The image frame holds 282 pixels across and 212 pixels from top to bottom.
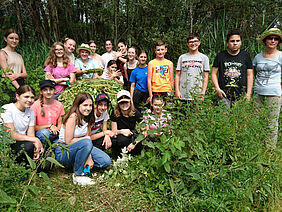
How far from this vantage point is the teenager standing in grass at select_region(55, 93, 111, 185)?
110 inches

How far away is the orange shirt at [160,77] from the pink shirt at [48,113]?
1.59 m

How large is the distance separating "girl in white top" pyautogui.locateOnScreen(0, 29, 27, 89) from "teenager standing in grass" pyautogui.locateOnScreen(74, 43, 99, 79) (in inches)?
40.0

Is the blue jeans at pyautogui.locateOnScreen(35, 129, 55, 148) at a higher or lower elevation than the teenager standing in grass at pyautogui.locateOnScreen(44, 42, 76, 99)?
lower

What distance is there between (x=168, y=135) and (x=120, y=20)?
6.86 m

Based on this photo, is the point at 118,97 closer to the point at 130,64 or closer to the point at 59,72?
the point at 59,72

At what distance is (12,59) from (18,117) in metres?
1.82

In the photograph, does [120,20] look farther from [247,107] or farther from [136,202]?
[136,202]

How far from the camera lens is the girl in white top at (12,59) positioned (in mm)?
4035

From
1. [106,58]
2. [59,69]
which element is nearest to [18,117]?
[59,69]

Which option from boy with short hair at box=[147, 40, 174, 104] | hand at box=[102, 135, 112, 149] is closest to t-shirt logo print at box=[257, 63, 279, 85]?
boy with short hair at box=[147, 40, 174, 104]

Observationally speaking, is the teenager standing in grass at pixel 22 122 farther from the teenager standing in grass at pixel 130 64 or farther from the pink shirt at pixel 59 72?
the teenager standing in grass at pixel 130 64

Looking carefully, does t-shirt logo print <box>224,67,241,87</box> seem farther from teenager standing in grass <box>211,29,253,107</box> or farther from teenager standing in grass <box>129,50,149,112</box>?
teenager standing in grass <box>129,50,149,112</box>

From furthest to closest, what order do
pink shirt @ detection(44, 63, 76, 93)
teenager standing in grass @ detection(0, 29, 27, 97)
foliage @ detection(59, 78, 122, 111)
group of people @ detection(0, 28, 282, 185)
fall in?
pink shirt @ detection(44, 63, 76, 93) → teenager standing in grass @ detection(0, 29, 27, 97) → foliage @ detection(59, 78, 122, 111) → group of people @ detection(0, 28, 282, 185)

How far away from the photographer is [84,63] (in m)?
4.66
